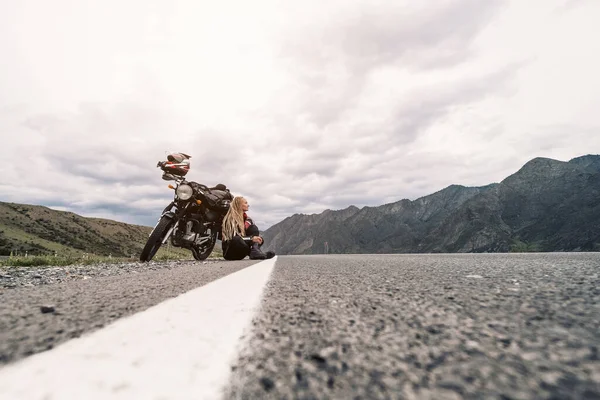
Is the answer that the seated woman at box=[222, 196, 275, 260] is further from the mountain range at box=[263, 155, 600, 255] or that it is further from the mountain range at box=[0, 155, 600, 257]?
the mountain range at box=[263, 155, 600, 255]

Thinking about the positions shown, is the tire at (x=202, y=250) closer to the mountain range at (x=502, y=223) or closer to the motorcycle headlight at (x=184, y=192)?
the motorcycle headlight at (x=184, y=192)

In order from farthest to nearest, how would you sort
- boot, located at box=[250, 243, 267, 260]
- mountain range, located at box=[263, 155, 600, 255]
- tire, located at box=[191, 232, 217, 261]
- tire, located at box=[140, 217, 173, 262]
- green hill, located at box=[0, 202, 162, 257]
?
mountain range, located at box=[263, 155, 600, 255], green hill, located at box=[0, 202, 162, 257], tire, located at box=[191, 232, 217, 261], boot, located at box=[250, 243, 267, 260], tire, located at box=[140, 217, 173, 262]

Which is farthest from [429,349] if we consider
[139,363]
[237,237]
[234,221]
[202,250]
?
[202,250]

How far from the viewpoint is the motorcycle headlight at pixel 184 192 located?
6839 mm

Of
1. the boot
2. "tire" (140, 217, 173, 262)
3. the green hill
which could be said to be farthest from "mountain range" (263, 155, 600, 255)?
"tire" (140, 217, 173, 262)

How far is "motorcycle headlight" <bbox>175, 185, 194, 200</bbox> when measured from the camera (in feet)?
22.4

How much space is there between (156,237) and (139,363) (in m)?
6.21

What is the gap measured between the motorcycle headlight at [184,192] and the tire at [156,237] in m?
0.54

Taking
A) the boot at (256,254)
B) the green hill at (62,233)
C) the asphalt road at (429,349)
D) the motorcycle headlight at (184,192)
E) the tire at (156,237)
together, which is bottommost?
the asphalt road at (429,349)

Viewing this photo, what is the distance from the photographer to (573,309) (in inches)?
47.2

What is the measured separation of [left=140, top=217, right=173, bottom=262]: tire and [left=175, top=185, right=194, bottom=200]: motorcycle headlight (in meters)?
0.54

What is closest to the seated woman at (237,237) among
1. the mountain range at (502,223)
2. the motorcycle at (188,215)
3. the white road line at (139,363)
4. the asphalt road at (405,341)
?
the motorcycle at (188,215)

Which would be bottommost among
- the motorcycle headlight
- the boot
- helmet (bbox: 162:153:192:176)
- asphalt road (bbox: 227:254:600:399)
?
asphalt road (bbox: 227:254:600:399)

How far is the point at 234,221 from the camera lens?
7.63 m
